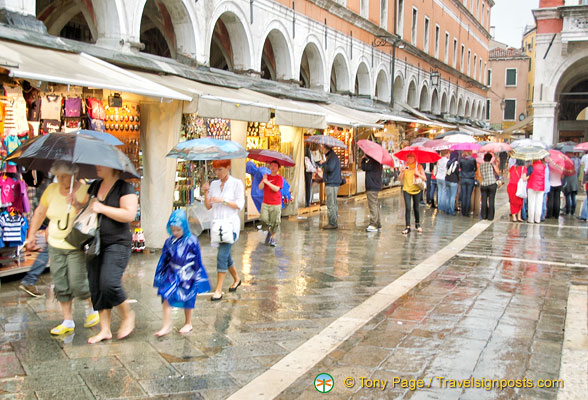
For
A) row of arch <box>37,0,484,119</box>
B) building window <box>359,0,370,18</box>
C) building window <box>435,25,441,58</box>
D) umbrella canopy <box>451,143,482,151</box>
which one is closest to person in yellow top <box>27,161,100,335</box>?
row of arch <box>37,0,484,119</box>

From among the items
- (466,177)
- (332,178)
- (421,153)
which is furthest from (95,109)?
(466,177)

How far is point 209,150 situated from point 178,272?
69.8 inches

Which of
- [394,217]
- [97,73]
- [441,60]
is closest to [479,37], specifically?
[441,60]

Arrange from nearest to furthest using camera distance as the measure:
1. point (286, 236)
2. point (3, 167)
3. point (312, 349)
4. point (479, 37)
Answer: point (312, 349)
point (3, 167)
point (286, 236)
point (479, 37)

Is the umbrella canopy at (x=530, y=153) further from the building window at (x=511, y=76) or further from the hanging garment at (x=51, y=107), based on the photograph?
the building window at (x=511, y=76)

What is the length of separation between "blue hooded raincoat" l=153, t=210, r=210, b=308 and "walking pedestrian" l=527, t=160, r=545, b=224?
10.1 metres

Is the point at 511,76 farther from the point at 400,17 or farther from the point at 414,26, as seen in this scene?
the point at 400,17

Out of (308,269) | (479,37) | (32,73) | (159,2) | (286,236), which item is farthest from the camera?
(479,37)

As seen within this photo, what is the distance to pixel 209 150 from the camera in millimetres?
6477

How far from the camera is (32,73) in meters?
6.21

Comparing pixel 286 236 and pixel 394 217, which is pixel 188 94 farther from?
pixel 394 217

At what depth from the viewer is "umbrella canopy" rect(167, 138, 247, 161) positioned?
6.41 metres

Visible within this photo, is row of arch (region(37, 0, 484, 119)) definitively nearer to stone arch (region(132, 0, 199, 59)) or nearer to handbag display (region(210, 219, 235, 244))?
stone arch (region(132, 0, 199, 59))

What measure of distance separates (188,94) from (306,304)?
397cm
